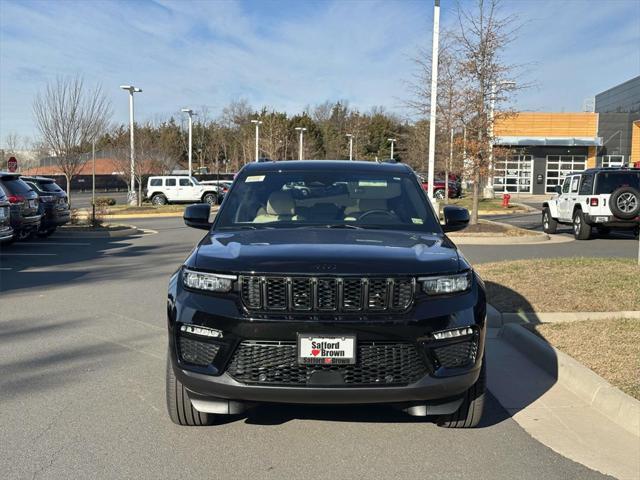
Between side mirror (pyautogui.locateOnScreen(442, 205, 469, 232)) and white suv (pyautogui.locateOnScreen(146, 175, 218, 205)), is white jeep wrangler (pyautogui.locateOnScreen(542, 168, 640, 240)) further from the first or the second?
white suv (pyautogui.locateOnScreen(146, 175, 218, 205))

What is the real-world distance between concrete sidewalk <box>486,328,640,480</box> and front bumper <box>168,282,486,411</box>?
923 millimetres

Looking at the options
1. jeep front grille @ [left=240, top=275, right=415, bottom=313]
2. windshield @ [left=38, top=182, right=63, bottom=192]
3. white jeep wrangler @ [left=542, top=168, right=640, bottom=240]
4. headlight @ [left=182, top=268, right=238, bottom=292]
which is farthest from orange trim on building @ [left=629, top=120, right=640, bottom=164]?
headlight @ [left=182, top=268, right=238, bottom=292]

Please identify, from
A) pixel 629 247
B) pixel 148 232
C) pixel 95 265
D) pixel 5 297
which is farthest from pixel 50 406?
pixel 148 232

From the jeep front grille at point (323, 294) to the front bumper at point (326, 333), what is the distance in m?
0.07

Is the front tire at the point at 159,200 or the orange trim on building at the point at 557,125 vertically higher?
the orange trim on building at the point at 557,125

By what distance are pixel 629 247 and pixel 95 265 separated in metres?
12.3

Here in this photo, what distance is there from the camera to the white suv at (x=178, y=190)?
37.1 meters

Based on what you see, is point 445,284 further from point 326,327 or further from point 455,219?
point 455,219

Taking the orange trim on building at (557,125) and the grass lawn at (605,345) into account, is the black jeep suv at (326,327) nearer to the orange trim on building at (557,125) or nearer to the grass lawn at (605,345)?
the grass lawn at (605,345)

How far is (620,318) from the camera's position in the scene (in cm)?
701

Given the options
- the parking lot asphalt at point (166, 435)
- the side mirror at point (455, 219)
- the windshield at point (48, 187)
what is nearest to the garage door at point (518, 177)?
the windshield at point (48, 187)

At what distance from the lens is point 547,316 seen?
733cm

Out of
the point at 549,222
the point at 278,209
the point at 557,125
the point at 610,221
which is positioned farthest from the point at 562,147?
the point at 278,209

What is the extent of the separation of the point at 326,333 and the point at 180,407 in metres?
1.27
